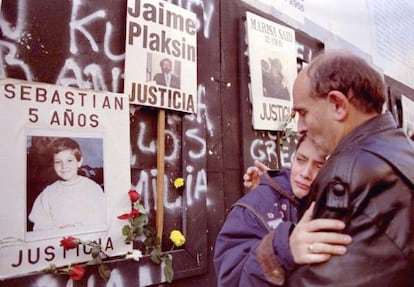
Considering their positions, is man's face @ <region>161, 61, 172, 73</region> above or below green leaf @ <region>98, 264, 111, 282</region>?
above

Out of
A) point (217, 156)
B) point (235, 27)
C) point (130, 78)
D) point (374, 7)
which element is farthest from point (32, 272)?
point (374, 7)

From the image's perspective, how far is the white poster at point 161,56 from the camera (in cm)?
257

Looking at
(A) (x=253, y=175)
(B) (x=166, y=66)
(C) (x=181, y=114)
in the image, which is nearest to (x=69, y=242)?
(A) (x=253, y=175)

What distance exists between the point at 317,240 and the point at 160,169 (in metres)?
1.71

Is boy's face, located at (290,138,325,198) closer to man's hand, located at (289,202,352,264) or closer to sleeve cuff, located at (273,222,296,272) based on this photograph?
sleeve cuff, located at (273,222,296,272)

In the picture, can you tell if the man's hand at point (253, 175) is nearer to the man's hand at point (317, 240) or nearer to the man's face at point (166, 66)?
the man's hand at point (317, 240)

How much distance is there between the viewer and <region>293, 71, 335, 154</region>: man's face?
127 centimetres

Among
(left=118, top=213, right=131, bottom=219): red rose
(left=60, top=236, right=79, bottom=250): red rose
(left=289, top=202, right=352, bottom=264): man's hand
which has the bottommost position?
(left=60, top=236, right=79, bottom=250): red rose

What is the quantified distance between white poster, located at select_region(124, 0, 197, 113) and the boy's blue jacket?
45.1 inches

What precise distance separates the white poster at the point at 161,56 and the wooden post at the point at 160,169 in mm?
107

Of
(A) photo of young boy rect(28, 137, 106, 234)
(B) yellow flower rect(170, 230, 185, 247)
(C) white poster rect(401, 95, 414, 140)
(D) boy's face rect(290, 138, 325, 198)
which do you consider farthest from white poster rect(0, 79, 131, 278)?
(C) white poster rect(401, 95, 414, 140)

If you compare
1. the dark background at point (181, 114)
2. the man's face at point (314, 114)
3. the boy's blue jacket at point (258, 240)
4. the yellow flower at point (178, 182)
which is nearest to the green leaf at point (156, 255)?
the dark background at point (181, 114)

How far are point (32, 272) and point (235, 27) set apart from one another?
2.41m

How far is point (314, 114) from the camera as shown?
→ 1299mm
